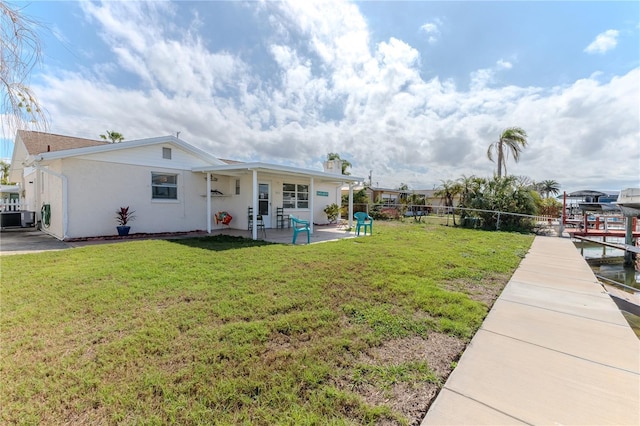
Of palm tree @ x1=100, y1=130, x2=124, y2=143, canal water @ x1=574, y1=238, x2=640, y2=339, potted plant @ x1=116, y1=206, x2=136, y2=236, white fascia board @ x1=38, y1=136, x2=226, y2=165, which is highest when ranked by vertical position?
palm tree @ x1=100, y1=130, x2=124, y2=143

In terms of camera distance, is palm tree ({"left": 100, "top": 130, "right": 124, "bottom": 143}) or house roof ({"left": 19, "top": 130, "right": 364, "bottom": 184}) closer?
house roof ({"left": 19, "top": 130, "right": 364, "bottom": 184})

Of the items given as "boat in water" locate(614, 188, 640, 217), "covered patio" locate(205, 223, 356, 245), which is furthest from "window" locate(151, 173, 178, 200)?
"boat in water" locate(614, 188, 640, 217)

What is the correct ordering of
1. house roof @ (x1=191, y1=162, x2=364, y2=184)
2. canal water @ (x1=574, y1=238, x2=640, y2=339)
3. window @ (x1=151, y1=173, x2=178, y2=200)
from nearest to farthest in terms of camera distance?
1. canal water @ (x1=574, y1=238, x2=640, y2=339)
2. house roof @ (x1=191, y1=162, x2=364, y2=184)
3. window @ (x1=151, y1=173, x2=178, y2=200)

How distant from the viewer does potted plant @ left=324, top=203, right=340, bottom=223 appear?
15.3 meters

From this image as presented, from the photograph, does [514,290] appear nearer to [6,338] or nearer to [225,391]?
[225,391]

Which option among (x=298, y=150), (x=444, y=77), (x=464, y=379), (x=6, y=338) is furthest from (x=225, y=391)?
(x=298, y=150)

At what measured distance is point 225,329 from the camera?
3.10 meters

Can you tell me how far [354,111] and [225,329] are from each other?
14898mm

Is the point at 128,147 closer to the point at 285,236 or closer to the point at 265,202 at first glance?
the point at 265,202

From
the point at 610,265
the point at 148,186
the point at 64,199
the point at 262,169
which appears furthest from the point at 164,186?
the point at 610,265

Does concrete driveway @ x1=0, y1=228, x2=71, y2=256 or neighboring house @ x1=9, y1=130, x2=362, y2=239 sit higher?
neighboring house @ x1=9, y1=130, x2=362, y2=239

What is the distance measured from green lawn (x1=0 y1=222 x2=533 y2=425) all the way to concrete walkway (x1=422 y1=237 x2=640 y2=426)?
0.23 meters

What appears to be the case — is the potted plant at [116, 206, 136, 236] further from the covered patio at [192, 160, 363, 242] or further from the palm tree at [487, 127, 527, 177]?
the palm tree at [487, 127, 527, 177]

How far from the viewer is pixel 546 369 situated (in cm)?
252
